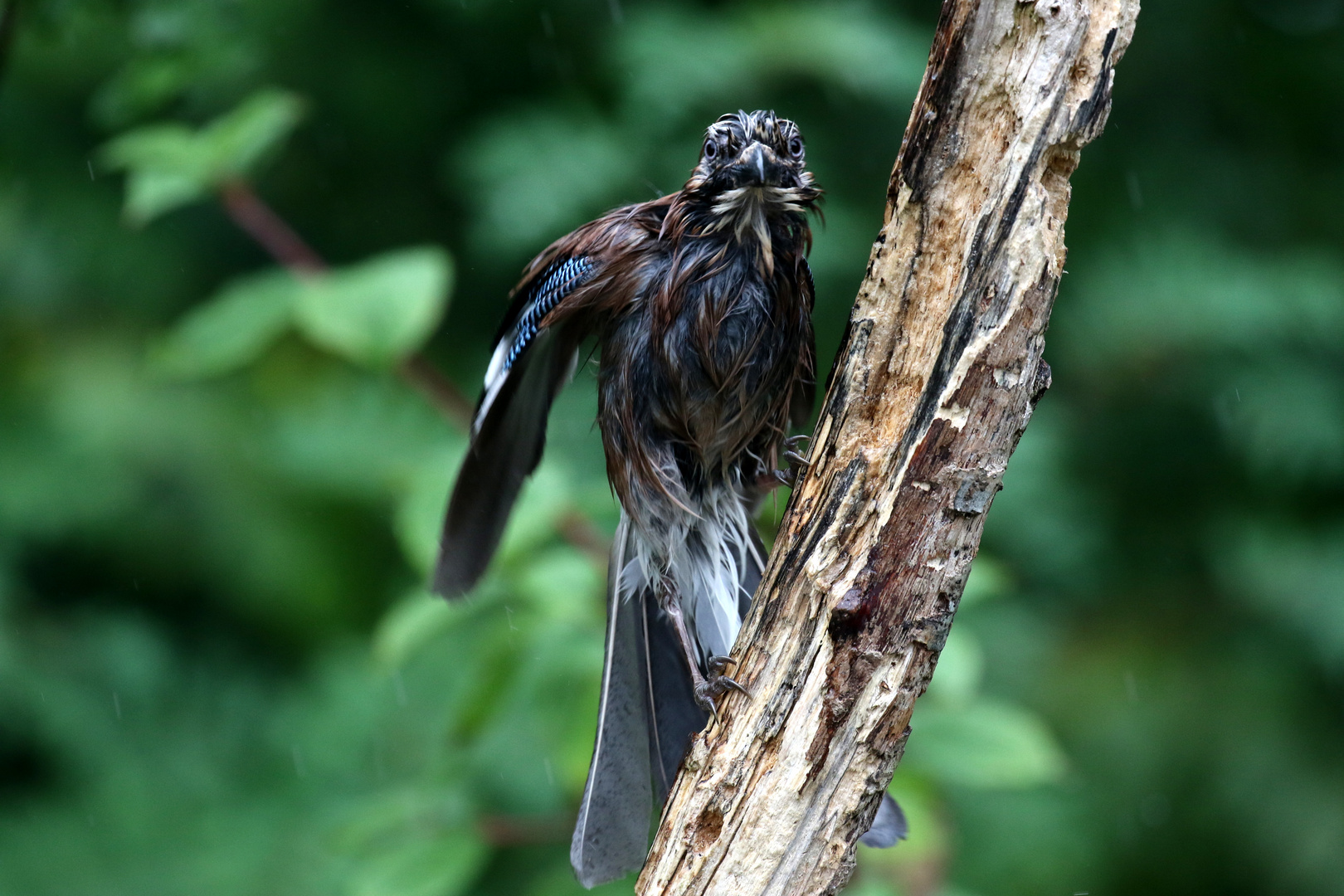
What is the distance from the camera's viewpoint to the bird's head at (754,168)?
209 cm

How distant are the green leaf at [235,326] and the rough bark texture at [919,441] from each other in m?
1.33

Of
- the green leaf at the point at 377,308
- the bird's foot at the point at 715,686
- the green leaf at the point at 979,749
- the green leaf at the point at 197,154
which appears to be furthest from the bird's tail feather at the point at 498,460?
the green leaf at the point at 979,749

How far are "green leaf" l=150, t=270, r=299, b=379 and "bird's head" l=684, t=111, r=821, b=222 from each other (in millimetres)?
941

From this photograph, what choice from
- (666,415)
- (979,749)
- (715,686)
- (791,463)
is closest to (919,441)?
(715,686)

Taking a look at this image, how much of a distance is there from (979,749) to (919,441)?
0.97 metres

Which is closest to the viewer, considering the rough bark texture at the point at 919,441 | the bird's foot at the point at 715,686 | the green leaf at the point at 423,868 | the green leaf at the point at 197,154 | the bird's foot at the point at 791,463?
the rough bark texture at the point at 919,441

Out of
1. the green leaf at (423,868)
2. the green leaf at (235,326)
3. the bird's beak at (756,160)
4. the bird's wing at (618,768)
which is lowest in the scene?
the green leaf at (423,868)

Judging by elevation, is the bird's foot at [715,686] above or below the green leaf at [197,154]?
below

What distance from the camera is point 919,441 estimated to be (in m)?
1.70

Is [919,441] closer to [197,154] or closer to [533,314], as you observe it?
[533,314]

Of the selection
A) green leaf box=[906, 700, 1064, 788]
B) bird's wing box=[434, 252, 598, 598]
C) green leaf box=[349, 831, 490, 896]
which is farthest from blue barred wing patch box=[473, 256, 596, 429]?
green leaf box=[906, 700, 1064, 788]

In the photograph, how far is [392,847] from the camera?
2.46 meters

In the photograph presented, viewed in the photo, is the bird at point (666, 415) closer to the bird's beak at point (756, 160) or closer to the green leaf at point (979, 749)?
the bird's beak at point (756, 160)

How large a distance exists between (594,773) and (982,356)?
1145 mm
